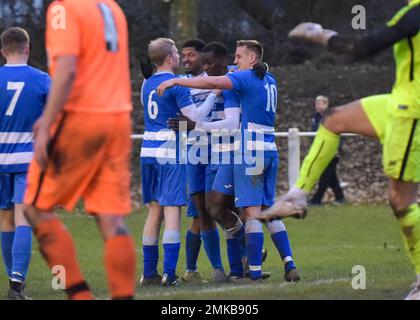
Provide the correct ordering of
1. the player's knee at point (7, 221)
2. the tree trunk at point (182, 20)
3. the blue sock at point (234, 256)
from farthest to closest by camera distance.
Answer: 1. the tree trunk at point (182, 20)
2. the blue sock at point (234, 256)
3. the player's knee at point (7, 221)

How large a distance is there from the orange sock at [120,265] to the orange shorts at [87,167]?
0.22 metres

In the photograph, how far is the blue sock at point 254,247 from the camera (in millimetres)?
10828

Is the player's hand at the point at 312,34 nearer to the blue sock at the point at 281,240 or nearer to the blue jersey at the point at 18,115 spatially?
the blue jersey at the point at 18,115

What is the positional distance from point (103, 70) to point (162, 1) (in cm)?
1885

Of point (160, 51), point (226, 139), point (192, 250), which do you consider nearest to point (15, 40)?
point (160, 51)

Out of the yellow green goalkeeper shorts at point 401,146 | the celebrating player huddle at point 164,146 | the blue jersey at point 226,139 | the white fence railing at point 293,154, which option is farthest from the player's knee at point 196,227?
the white fence railing at point 293,154

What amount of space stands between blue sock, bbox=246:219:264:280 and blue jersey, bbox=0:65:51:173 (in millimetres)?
2295

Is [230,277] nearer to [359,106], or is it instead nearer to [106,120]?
[359,106]

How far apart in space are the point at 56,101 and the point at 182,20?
17.7m

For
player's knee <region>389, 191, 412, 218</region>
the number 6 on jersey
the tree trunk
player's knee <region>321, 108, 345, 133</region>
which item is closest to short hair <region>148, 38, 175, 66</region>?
the number 6 on jersey

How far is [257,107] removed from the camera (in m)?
10.9

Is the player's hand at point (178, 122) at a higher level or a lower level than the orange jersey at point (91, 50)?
lower

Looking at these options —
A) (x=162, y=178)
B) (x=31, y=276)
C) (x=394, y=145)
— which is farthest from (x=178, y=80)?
(x=31, y=276)

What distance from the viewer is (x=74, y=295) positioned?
7328 millimetres
